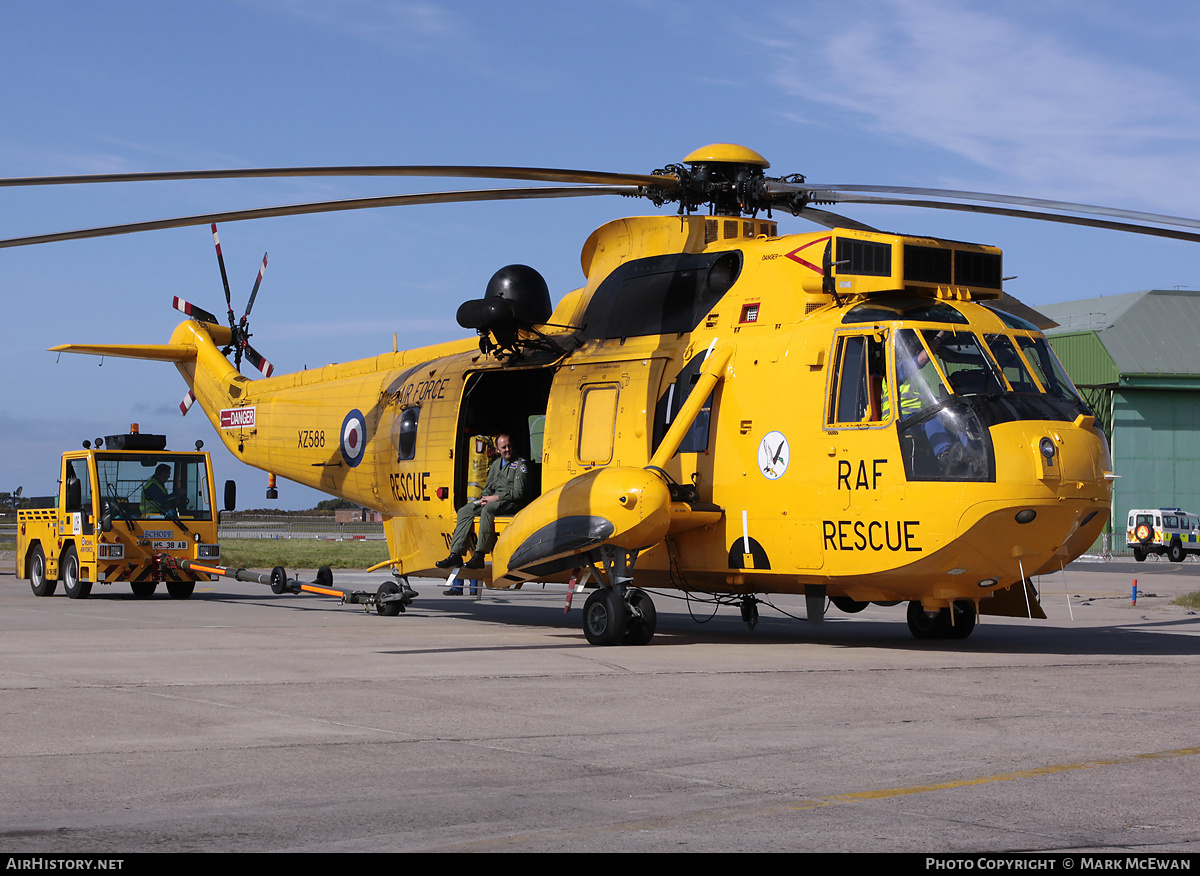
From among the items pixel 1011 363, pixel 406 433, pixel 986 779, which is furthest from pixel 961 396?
pixel 406 433

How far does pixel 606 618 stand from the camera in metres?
13.6

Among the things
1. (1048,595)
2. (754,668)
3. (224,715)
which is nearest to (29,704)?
(224,715)

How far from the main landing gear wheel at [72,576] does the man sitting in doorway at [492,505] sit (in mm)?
9511

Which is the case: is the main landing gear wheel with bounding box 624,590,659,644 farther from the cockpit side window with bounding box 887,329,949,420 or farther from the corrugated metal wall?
the corrugated metal wall

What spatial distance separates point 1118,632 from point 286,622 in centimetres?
1095

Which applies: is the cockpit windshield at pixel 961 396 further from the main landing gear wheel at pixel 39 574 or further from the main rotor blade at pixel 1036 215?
the main landing gear wheel at pixel 39 574

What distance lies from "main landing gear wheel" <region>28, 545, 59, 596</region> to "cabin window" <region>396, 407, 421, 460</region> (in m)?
9.36

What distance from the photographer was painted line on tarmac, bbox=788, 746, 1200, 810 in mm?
6020

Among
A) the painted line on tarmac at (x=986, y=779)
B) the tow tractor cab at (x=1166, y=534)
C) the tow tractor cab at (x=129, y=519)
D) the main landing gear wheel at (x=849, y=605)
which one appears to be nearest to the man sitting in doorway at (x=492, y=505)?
the main landing gear wheel at (x=849, y=605)

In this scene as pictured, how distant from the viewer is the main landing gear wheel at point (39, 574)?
23703 mm

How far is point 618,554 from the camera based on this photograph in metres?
13.8

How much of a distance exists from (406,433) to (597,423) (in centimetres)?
391

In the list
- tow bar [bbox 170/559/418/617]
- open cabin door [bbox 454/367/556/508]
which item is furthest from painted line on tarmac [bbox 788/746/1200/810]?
tow bar [bbox 170/559/418/617]

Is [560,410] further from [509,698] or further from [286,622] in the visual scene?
[509,698]
